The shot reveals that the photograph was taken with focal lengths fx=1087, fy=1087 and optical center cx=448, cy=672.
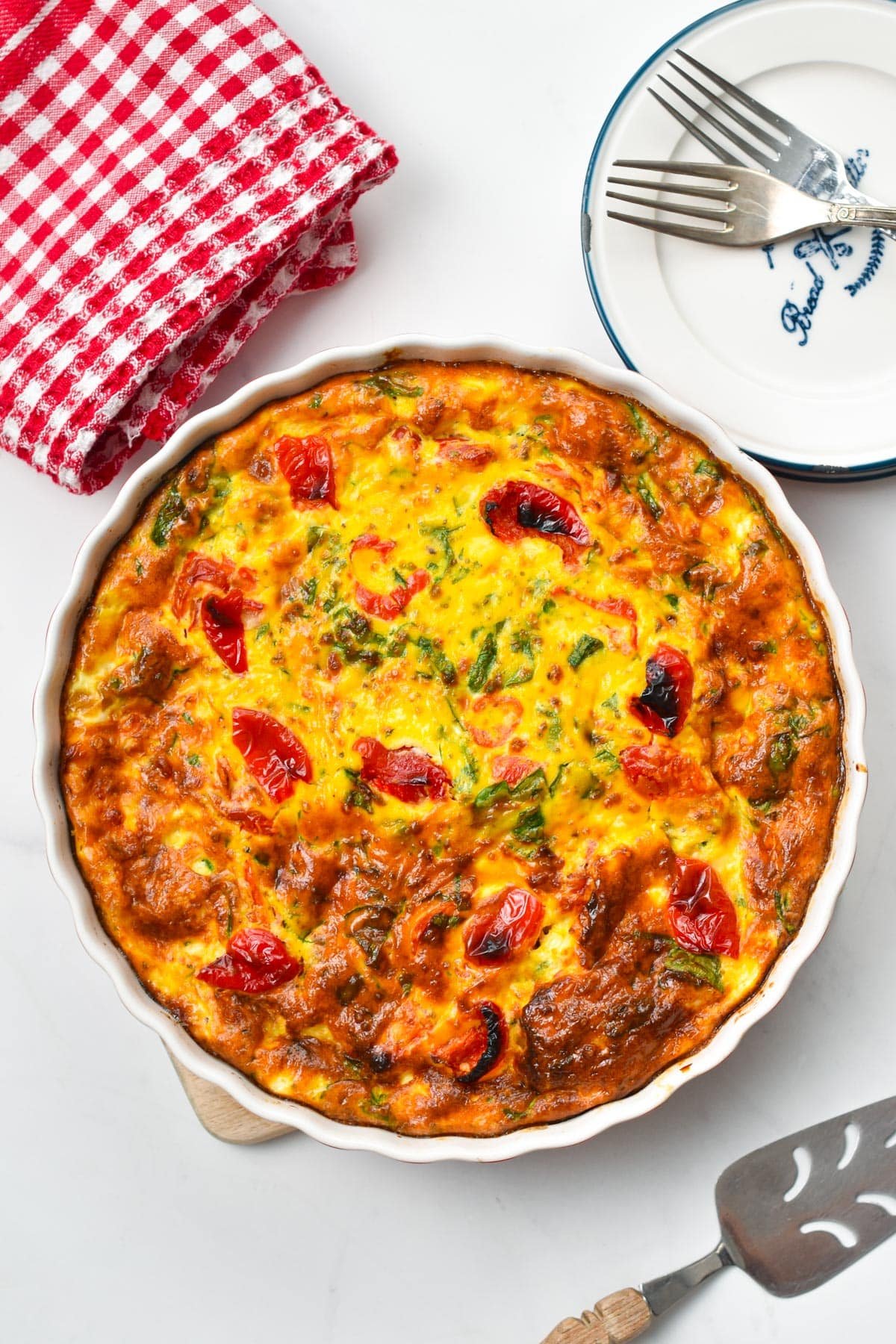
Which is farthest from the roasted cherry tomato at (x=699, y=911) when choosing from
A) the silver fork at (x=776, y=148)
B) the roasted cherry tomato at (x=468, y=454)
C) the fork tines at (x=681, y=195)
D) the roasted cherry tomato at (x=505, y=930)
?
Result: the silver fork at (x=776, y=148)

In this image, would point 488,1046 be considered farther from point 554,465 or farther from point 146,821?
point 554,465

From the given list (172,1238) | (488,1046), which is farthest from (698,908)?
(172,1238)

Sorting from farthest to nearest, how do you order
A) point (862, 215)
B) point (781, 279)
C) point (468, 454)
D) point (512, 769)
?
point (781, 279), point (862, 215), point (468, 454), point (512, 769)

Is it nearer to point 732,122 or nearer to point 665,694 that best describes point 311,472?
point 665,694

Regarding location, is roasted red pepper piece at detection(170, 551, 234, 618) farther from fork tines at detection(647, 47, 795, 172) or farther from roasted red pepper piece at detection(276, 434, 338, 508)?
fork tines at detection(647, 47, 795, 172)

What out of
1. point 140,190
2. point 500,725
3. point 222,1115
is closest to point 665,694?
point 500,725

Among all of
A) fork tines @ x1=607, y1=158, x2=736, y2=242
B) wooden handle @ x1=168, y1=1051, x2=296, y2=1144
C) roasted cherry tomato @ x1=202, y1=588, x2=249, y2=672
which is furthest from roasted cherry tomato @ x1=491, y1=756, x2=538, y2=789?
fork tines @ x1=607, y1=158, x2=736, y2=242
